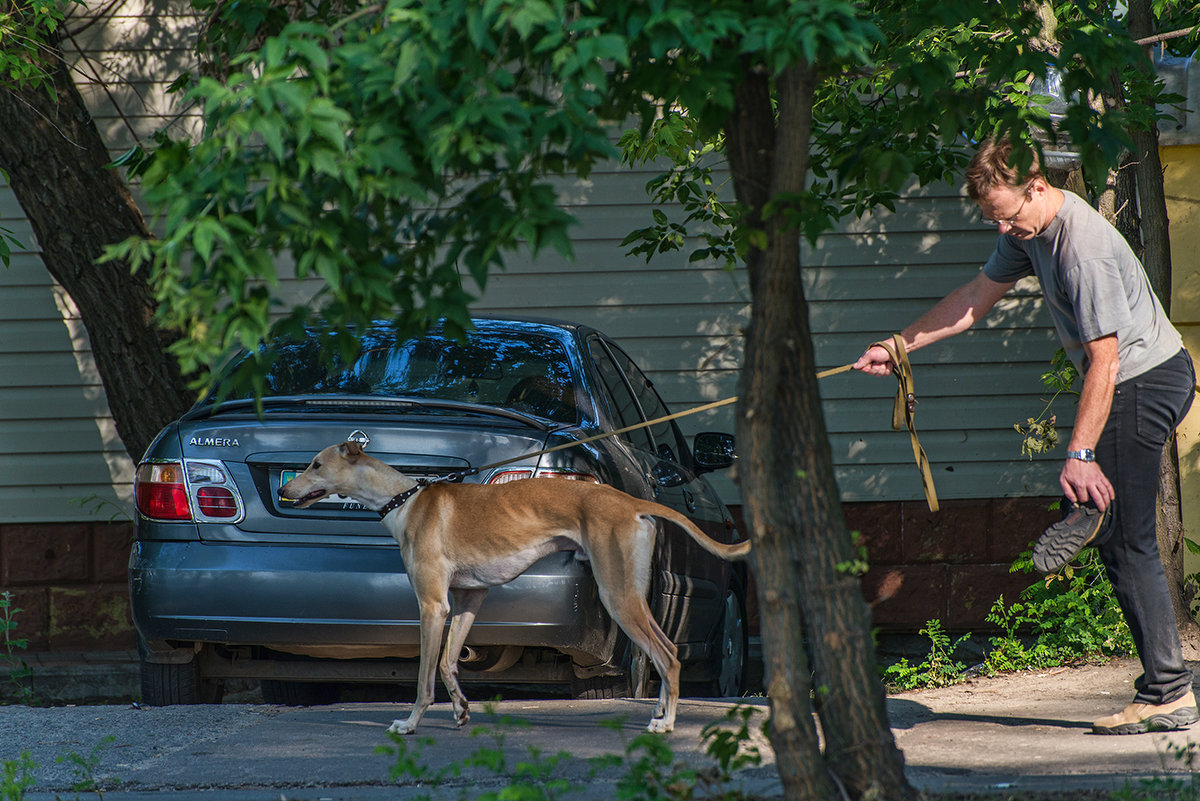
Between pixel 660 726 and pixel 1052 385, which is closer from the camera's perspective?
pixel 660 726

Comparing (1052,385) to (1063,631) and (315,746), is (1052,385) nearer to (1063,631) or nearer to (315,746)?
(1063,631)

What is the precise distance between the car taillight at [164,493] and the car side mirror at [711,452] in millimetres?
2511

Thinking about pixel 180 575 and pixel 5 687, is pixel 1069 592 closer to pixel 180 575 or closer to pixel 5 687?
pixel 180 575

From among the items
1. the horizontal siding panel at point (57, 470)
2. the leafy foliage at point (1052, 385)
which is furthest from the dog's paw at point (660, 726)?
the horizontal siding panel at point (57, 470)

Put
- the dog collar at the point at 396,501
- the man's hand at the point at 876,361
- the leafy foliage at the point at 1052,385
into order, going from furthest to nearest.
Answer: the leafy foliage at the point at 1052,385 → the dog collar at the point at 396,501 → the man's hand at the point at 876,361

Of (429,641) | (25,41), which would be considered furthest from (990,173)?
(25,41)

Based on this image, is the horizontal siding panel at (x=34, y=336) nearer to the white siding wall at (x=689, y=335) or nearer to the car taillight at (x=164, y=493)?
the white siding wall at (x=689, y=335)

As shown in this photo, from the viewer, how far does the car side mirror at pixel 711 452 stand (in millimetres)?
5910

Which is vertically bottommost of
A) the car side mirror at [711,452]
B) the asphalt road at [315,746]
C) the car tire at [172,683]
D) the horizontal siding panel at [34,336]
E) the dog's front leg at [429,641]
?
the asphalt road at [315,746]

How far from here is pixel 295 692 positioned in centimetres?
589

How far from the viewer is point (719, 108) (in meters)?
2.82

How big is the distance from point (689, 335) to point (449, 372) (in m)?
3.28

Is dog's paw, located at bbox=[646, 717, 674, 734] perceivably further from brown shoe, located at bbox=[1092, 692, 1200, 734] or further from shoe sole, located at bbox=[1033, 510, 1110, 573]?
brown shoe, located at bbox=[1092, 692, 1200, 734]

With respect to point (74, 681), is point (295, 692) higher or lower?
higher
